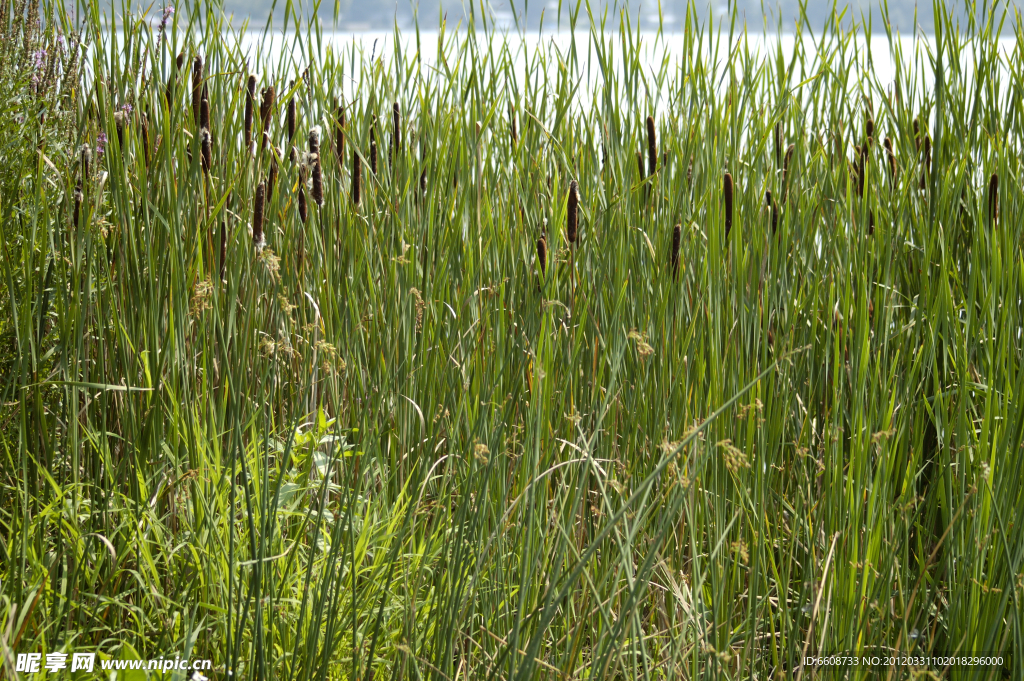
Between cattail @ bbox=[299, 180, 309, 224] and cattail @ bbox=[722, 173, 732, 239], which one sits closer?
cattail @ bbox=[722, 173, 732, 239]

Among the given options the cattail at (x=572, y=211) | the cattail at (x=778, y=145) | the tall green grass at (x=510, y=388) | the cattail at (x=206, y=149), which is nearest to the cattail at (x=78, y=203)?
the tall green grass at (x=510, y=388)

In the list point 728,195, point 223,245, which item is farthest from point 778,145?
point 223,245

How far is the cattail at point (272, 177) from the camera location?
1.61m

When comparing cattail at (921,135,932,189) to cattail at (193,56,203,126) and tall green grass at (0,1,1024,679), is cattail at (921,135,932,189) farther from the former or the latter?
cattail at (193,56,203,126)

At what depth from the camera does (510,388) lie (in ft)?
5.20

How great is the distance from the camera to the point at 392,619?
1.18m

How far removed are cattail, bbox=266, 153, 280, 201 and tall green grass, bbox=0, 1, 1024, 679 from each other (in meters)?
0.01

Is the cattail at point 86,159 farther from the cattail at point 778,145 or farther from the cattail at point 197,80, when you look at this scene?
the cattail at point 778,145

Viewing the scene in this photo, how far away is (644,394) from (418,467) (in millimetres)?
489

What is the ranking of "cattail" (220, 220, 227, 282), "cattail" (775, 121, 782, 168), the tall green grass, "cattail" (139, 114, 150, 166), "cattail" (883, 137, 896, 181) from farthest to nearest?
"cattail" (883, 137, 896, 181) < "cattail" (775, 121, 782, 168) < "cattail" (139, 114, 150, 166) < "cattail" (220, 220, 227, 282) < the tall green grass

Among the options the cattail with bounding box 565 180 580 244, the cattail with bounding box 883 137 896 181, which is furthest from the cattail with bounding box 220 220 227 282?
the cattail with bounding box 883 137 896 181

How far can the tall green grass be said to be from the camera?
1.07 meters

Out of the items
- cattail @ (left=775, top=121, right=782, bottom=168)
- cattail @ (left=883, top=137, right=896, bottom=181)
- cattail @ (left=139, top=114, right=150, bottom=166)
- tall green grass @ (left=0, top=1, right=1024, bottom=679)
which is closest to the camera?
tall green grass @ (left=0, top=1, right=1024, bottom=679)

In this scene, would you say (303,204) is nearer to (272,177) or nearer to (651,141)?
(272,177)
